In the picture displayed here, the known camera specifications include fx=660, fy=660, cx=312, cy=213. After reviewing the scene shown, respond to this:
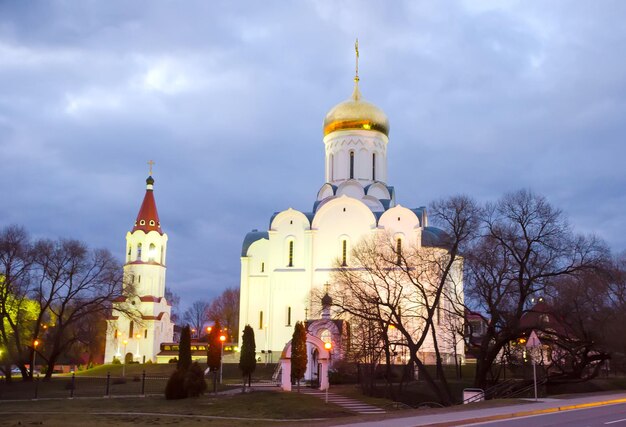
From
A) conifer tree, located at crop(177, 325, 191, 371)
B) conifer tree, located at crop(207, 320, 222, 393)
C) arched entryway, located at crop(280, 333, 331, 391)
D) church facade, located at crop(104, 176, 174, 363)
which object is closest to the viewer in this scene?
conifer tree, located at crop(177, 325, 191, 371)

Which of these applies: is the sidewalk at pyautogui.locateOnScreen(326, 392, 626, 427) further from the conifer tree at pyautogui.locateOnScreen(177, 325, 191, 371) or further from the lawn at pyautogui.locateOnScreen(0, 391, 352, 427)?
the conifer tree at pyautogui.locateOnScreen(177, 325, 191, 371)

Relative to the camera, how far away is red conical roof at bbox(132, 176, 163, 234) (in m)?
60.6

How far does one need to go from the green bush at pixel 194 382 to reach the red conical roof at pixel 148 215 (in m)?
34.8

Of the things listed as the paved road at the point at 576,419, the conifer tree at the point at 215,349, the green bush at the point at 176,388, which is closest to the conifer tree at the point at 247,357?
the conifer tree at the point at 215,349

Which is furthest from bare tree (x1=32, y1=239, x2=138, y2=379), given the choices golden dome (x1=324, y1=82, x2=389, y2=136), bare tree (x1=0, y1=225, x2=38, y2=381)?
golden dome (x1=324, y1=82, x2=389, y2=136)

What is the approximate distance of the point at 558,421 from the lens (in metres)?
15.6

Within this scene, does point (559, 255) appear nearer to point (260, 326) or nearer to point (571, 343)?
point (571, 343)

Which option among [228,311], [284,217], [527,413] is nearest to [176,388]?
[527,413]

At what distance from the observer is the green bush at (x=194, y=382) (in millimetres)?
26891

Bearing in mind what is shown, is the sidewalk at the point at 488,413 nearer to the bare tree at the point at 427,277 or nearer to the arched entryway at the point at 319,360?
the bare tree at the point at 427,277

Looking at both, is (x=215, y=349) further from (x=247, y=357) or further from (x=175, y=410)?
(x=175, y=410)

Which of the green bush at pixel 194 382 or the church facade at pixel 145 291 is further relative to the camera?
the church facade at pixel 145 291

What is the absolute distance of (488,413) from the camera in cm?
1697

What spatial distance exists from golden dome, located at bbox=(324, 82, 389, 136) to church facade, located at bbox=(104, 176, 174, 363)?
1824 cm
